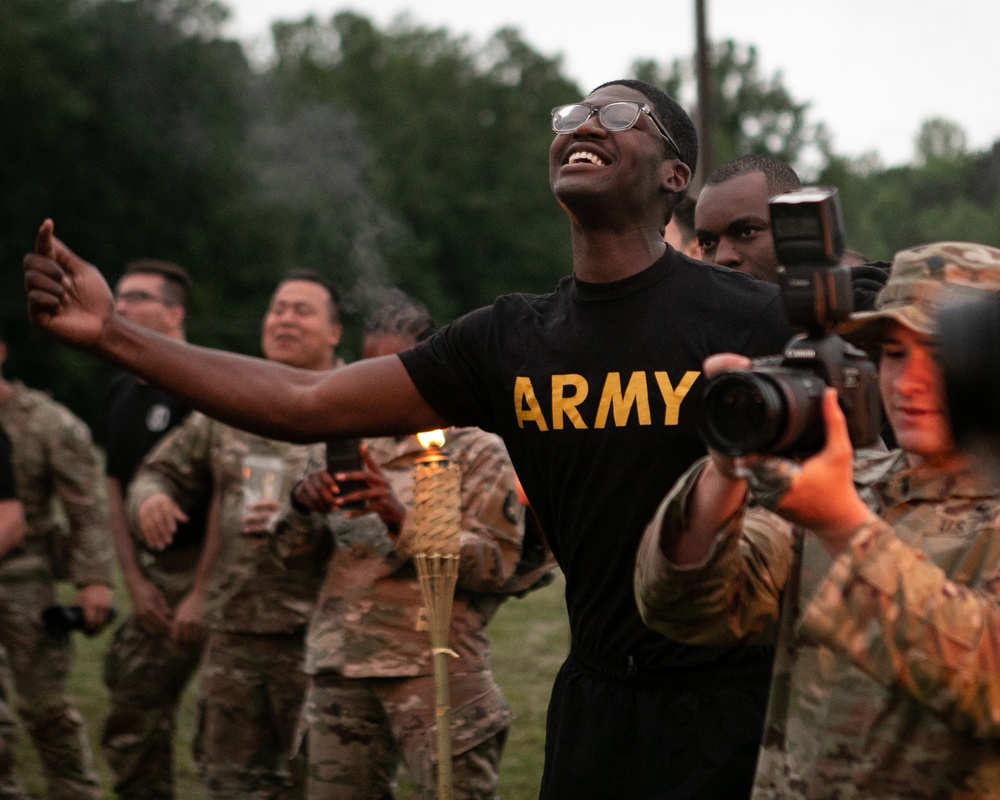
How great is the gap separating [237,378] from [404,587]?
1833 millimetres

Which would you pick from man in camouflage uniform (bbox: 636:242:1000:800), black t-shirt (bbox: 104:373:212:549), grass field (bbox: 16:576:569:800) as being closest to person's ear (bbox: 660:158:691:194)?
man in camouflage uniform (bbox: 636:242:1000:800)

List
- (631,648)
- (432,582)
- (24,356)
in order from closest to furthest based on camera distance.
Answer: (631,648) < (432,582) < (24,356)

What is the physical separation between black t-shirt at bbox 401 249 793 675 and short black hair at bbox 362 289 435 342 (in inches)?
81.6

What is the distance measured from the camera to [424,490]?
152 inches

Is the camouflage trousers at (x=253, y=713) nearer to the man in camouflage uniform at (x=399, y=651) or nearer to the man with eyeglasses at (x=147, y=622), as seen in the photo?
the man with eyeglasses at (x=147, y=622)

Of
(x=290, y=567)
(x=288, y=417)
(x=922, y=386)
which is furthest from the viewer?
(x=290, y=567)

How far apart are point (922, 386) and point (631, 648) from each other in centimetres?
109

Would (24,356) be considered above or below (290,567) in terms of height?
above

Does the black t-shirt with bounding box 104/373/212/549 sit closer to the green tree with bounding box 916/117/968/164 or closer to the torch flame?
the torch flame

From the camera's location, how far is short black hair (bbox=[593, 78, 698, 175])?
359 cm

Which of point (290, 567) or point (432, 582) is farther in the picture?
point (290, 567)

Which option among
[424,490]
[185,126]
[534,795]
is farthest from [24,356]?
[424,490]

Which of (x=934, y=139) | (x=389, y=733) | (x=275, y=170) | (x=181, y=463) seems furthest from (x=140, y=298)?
(x=934, y=139)

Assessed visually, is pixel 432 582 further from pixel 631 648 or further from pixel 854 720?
pixel 854 720
